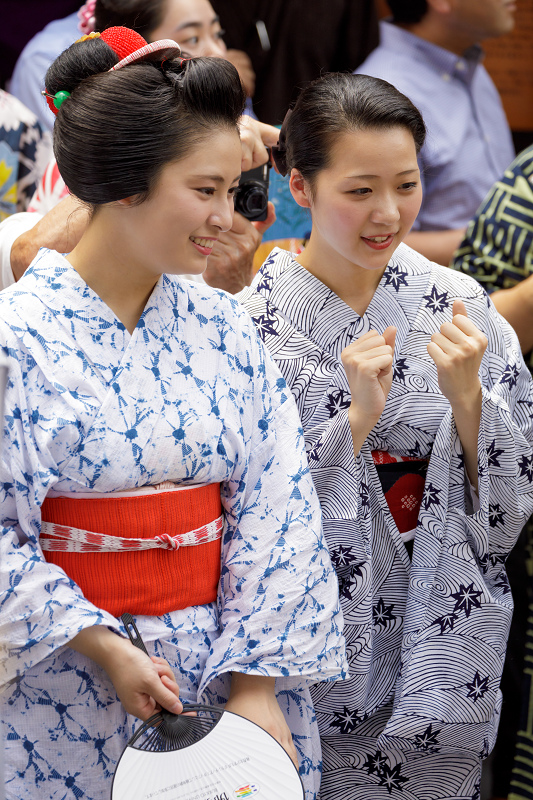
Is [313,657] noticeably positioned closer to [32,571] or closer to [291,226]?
[32,571]

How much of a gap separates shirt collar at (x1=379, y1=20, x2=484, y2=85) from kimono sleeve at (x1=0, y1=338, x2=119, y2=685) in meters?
2.48

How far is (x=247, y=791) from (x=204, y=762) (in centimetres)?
7

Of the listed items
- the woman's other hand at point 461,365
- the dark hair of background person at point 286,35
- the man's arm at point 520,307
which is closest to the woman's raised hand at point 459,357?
the woman's other hand at point 461,365

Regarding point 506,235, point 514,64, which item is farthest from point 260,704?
point 514,64

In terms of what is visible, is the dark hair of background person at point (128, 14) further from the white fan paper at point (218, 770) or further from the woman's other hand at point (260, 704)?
the white fan paper at point (218, 770)

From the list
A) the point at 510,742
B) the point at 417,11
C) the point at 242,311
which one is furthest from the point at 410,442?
the point at 417,11

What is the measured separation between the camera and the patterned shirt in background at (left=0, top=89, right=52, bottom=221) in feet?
7.64

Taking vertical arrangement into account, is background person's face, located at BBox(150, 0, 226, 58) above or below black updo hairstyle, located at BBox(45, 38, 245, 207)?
below

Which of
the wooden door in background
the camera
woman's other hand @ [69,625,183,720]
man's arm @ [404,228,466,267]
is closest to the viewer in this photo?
woman's other hand @ [69,625,183,720]

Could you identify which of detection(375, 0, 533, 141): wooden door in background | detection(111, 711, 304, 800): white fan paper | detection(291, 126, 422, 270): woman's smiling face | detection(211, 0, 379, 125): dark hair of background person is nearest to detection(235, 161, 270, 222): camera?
detection(291, 126, 422, 270): woman's smiling face

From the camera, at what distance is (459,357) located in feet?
5.49

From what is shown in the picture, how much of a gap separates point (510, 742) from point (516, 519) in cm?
114

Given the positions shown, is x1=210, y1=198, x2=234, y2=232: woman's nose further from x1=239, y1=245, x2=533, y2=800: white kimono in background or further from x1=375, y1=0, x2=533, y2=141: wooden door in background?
x1=375, y1=0, x2=533, y2=141: wooden door in background

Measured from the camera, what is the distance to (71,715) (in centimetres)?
138
